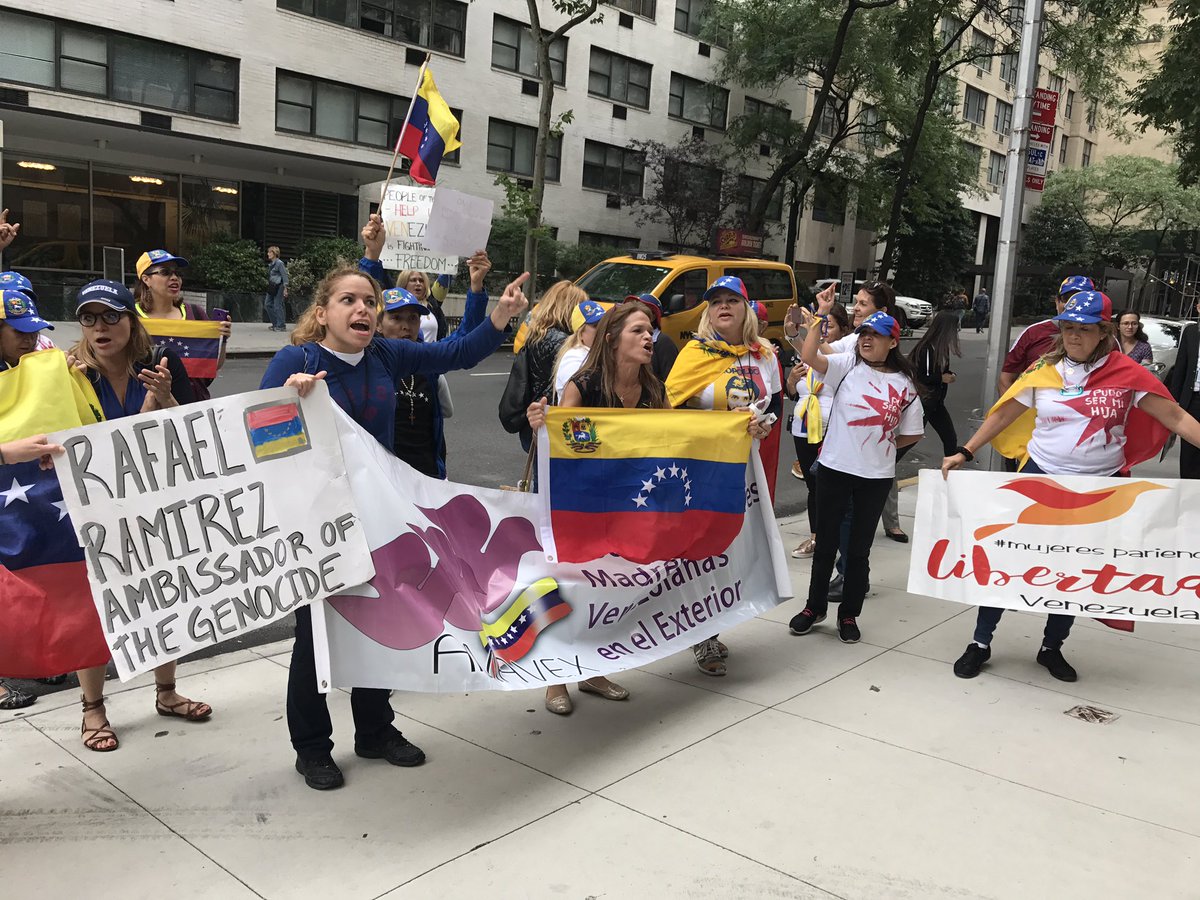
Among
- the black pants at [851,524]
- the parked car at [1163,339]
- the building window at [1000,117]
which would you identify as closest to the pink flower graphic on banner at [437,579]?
the black pants at [851,524]

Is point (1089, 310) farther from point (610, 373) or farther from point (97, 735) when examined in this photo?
point (97, 735)

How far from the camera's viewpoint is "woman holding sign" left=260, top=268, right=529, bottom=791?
3.81 metres

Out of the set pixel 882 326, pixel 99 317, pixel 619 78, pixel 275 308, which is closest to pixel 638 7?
pixel 619 78

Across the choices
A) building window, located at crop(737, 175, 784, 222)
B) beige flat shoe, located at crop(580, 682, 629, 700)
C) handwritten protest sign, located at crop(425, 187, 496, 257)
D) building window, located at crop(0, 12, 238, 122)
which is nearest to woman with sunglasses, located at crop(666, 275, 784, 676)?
beige flat shoe, located at crop(580, 682, 629, 700)

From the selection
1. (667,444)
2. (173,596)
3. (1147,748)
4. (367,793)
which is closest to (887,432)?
(667,444)

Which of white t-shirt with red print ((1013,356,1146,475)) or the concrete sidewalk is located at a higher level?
white t-shirt with red print ((1013,356,1146,475))

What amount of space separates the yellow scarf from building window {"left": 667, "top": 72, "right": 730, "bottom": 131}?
33.8 meters

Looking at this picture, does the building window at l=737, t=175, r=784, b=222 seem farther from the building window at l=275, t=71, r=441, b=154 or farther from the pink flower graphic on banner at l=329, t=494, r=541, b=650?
the pink flower graphic on banner at l=329, t=494, r=541, b=650

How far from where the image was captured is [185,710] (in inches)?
171

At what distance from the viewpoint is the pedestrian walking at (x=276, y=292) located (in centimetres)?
2286

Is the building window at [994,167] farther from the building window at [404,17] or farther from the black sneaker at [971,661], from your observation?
the black sneaker at [971,661]

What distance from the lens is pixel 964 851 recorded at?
11.6ft

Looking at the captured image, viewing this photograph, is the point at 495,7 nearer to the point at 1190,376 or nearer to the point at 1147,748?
the point at 1190,376

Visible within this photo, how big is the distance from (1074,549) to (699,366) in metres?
2.19
